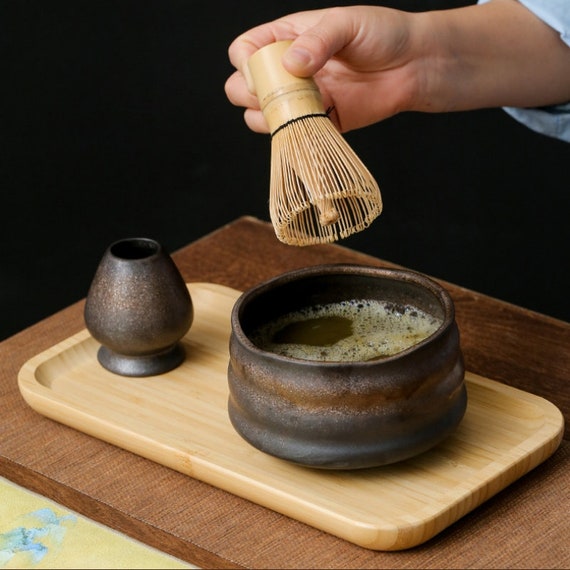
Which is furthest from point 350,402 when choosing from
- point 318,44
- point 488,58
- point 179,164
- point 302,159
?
point 179,164

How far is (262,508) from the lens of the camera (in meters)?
1.00

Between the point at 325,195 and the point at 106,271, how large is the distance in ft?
0.93

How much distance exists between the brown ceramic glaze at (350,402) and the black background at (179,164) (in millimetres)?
1277

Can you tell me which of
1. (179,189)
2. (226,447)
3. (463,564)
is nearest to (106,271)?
(226,447)

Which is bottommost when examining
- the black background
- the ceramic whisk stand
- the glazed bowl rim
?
the black background

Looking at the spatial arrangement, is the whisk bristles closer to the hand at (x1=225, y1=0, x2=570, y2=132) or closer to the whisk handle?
the whisk handle

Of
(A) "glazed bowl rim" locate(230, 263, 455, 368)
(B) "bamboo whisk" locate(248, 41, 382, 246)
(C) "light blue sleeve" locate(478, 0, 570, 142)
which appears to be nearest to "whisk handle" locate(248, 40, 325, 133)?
(B) "bamboo whisk" locate(248, 41, 382, 246)

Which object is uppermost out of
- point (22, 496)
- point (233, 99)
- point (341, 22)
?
point (341, 22)

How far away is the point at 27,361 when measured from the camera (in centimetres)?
124

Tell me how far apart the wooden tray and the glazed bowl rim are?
108 mm

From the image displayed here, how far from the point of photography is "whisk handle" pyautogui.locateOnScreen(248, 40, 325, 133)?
3.50ft

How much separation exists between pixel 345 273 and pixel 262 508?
26 cm

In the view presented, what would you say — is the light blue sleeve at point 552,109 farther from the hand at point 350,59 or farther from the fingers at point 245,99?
the fingers at point 245,99

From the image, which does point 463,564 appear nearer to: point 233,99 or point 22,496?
point 22,496
